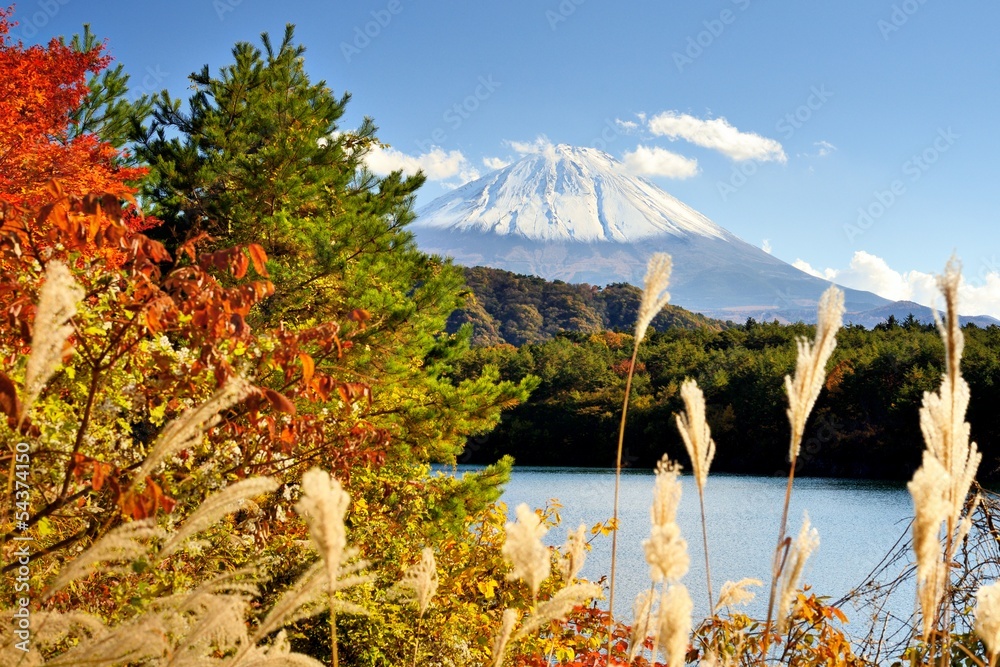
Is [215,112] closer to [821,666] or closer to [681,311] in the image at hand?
[821,666]

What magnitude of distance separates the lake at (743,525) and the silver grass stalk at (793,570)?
370 centimetres

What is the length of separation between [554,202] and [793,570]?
533 feet

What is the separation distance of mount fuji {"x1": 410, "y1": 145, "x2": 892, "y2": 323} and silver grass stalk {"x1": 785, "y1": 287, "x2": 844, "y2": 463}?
145m

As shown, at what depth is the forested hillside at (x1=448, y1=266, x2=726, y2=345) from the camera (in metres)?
64.4

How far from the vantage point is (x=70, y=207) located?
2.34 metres

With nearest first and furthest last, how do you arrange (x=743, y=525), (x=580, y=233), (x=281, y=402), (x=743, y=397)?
(x=281, y=402), (x=743, y=525), (x=743, y=397), (x=580, y=233)

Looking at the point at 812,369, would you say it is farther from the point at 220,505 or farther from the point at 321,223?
the point at 321,223

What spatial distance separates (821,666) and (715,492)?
964 inches

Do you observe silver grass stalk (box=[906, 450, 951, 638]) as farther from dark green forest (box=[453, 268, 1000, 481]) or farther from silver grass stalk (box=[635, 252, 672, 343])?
dark green forest (box=[453, 268, 1000, 481])

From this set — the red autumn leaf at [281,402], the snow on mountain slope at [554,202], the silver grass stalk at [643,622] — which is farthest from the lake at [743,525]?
the snow on mountain slope at [554,202]

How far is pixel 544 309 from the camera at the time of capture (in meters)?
68.4

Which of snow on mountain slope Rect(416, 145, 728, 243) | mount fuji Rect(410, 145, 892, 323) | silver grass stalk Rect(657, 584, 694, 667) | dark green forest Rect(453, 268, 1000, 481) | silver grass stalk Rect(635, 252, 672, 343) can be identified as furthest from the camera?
snow on mountain slope Rect(416, 145, 728, 243)

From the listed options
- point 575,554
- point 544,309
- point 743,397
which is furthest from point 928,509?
point 544,309

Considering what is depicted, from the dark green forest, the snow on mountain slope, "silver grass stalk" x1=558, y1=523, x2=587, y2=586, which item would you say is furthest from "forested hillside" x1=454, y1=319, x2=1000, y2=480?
the snow on mountain slope
